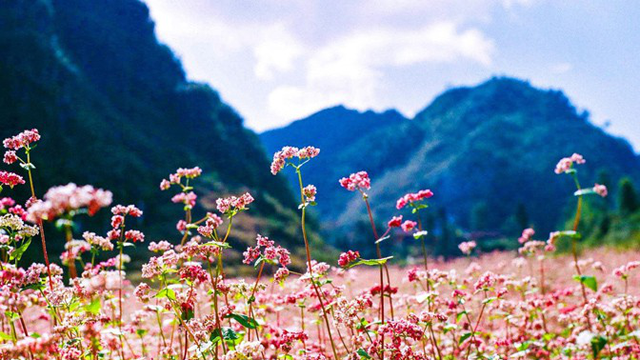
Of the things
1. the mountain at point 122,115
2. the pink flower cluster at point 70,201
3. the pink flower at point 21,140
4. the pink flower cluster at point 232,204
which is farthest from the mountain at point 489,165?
the pink flower cluster at point 70,201

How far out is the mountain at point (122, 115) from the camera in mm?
34375

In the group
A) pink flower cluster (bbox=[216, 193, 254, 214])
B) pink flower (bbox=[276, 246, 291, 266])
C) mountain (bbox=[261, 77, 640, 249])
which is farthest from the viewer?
mountain (bbox=[261, 77, 640, 249])

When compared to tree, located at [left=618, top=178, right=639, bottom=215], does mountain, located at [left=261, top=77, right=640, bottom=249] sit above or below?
above

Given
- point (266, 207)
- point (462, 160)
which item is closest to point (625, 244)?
point (266, 207)

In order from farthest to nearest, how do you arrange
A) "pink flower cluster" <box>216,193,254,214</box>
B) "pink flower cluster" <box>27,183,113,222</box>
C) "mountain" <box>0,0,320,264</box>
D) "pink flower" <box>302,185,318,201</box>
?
"mountain" <box>0,0,320,264</box> < "pink flower" <box>302,185,318,201</box> < "pink flower cluster" <box>216,193,254,214</box> < "pink flower cluster" <box>27,183,113,222</box>

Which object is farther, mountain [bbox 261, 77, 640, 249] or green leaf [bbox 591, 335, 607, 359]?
mountain [bbox 261, 77, 640, 249]

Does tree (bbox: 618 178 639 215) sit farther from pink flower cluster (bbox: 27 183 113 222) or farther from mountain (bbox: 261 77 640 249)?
pink flower cluster (bbox: 27 183 113 222)

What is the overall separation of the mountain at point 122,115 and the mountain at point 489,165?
5421cm

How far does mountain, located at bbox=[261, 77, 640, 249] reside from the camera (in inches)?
5123

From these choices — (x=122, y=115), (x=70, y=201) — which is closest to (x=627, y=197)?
(x=122, y=115)

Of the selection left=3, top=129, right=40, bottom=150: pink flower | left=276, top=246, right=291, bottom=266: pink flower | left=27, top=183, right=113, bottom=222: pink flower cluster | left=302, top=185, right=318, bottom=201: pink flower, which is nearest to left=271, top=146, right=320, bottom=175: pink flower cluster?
left=302, top=185, right=318, bottom=201: pink flower

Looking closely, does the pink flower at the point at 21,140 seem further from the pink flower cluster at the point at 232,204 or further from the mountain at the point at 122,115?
the mountain at the point at 122,115

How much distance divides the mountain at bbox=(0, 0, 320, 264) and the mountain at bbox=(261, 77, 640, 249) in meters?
54.2

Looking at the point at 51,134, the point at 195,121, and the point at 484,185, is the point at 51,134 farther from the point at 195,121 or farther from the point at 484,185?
the point at 484,185
